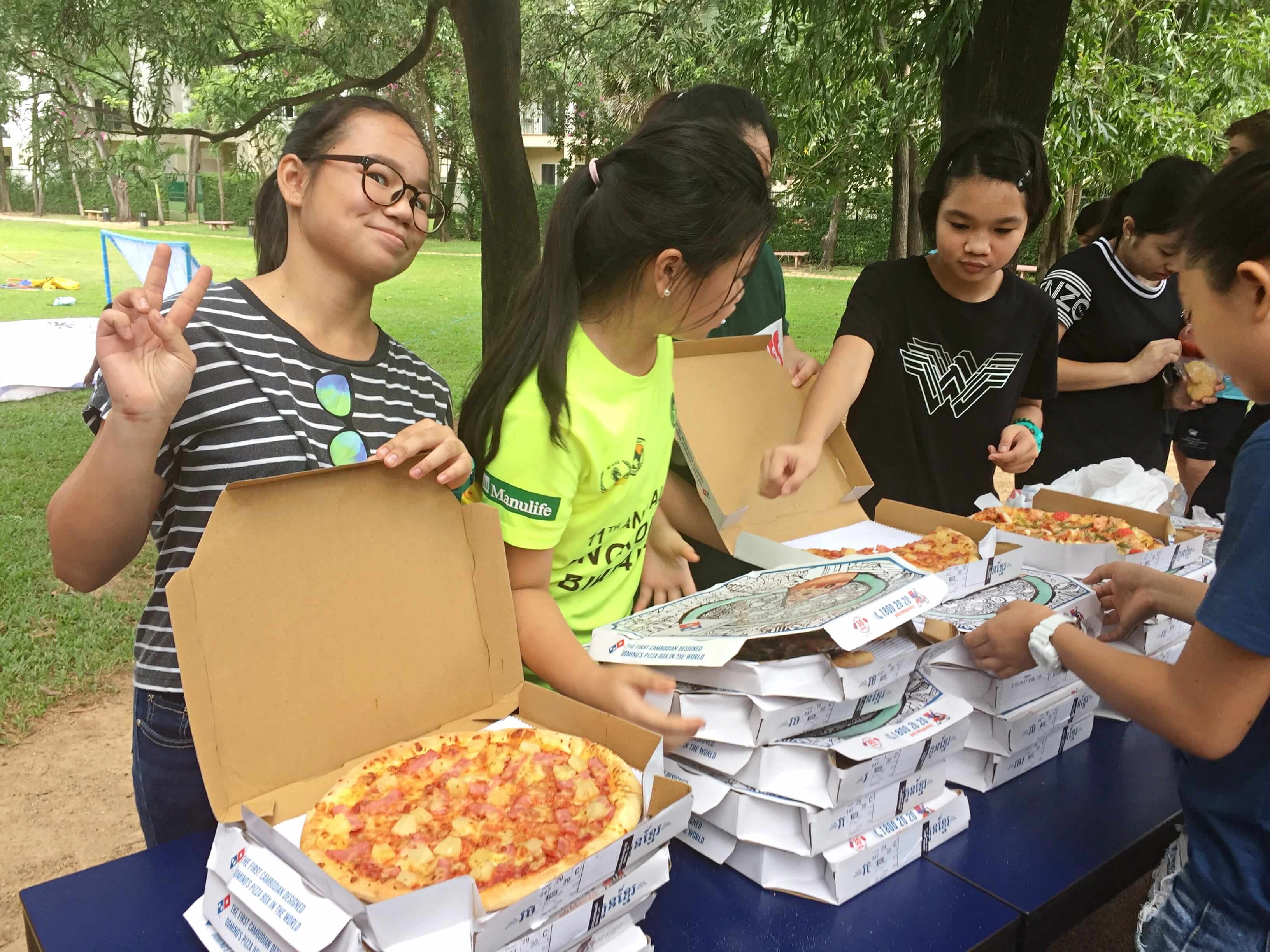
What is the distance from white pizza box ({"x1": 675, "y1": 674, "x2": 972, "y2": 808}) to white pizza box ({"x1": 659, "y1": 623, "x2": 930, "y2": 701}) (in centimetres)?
6

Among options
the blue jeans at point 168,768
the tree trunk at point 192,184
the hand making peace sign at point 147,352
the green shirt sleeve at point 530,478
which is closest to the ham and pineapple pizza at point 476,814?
the green shirt sleeve at point 530,478

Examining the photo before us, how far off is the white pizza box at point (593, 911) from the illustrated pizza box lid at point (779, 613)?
238mm

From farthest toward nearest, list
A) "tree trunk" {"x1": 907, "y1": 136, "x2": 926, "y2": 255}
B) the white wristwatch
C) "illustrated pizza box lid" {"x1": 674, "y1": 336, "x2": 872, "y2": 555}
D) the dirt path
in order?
1. "tree trunk" {"x1": 907, "y1": 136, "x2": 926, "y2": 255}
2. the dirt path
3. "illustrated pizza box lid" {"x1": 674, "y1": 336, "x2": 872, "y2": 555}
4. the white wristwatch

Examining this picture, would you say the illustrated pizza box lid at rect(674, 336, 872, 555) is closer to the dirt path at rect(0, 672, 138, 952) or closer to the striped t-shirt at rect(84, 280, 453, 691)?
the striped t-shirt at rect(84, 280, 453, 691)

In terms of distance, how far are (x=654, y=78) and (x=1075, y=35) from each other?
1409cm

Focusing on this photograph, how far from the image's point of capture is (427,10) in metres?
7.81

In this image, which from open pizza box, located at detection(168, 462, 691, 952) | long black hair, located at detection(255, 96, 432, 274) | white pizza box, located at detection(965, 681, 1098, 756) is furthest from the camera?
long black hair, located at detection(255, 96, 432, 274)

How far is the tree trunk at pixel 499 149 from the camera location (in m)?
6.56

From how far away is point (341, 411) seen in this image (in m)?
1.52

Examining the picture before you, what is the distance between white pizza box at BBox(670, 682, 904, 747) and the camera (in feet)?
3.77

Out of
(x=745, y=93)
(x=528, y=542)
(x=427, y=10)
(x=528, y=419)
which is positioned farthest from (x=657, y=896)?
(x=427, y=10)

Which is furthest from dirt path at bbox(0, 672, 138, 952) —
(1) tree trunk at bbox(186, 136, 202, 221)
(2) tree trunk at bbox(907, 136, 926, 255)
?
(1) tree trunk at bbox(186, 136, 202, 221)

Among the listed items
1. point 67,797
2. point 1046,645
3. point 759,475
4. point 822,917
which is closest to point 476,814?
point 822,917

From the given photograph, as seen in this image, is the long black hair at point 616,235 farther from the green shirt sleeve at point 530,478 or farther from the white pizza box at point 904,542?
the white pizza box at point 904,542
